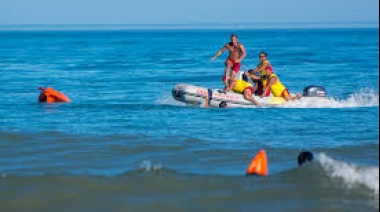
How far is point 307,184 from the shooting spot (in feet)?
30.0

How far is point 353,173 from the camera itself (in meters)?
9.39

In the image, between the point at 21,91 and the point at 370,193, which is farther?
the point at 21,91

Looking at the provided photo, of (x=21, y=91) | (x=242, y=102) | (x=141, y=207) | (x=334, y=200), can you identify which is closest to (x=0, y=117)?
(x=242, y=102)

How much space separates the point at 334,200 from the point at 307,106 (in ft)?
29.7

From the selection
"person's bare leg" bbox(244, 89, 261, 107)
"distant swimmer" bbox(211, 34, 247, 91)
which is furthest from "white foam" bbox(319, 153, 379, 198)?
"distant swimmer" bbox(211, 34, 247, 91)

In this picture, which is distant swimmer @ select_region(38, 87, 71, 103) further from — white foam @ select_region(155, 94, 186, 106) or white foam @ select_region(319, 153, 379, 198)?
white foam @ select_region(319, 153, 379, 198)

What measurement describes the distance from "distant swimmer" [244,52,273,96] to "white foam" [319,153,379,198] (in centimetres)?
630

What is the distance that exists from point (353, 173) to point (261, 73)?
771 centimetres

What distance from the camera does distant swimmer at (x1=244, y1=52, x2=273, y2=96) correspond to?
1664 cm

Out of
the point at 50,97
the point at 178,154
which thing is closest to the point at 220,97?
the point at 50,97

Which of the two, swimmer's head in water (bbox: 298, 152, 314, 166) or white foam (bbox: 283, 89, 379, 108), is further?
white foam (bbox: 283, 89, 379, 108)

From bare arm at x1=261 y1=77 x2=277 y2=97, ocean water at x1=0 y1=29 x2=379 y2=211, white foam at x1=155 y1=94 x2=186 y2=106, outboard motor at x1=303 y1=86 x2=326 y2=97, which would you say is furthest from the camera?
white foam at x1=155 y1=94 x2=186 y2=106

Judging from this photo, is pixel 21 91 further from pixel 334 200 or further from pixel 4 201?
pixel 334 200

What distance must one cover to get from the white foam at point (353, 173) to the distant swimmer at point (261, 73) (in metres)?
6.30
